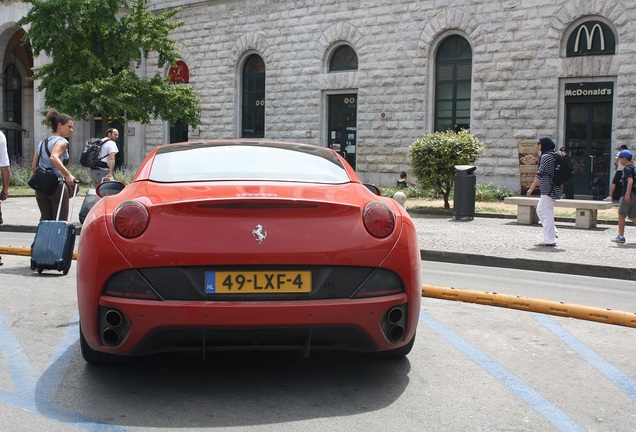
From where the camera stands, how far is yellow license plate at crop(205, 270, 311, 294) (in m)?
4.43

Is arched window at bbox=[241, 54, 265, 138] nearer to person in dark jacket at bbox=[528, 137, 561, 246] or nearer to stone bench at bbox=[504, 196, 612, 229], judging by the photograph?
stone bench at bbox=[504, 196, 612, 229]

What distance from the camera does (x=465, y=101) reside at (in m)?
27.4

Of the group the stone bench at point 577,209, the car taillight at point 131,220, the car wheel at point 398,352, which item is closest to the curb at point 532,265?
the stone bench at point 577,209

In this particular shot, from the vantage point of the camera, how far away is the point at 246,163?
5328 millimetres

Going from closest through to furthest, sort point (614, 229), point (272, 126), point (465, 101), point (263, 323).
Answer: point (263, 323)
point (614, 229)
point (465, 101)
point (272, 126)

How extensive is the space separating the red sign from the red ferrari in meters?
30.8

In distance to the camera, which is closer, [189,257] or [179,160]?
[189,257]

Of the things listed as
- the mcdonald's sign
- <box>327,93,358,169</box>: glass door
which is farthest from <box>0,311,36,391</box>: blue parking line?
<box>327,93,358,169</box>: glass door

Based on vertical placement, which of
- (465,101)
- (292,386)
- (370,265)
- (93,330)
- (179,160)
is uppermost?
(465,101)

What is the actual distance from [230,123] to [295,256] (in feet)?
96.8

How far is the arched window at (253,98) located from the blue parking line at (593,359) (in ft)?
87.4

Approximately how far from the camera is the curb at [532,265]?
10.7m

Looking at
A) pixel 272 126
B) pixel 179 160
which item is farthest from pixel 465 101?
pixel 179 160

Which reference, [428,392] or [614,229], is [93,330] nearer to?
[428,392]
